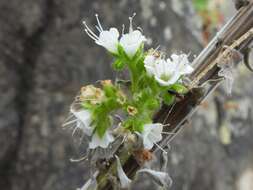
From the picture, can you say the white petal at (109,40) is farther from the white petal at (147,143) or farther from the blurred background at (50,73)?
the blurred background at (50,73)

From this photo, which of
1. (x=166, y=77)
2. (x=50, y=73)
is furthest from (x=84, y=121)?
(x=50, y=73)

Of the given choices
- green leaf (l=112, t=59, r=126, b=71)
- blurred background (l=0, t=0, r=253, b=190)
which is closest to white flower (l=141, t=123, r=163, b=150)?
green leaf (l=112, t=59, r=126, b=71)

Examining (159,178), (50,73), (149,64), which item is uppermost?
(50,73)

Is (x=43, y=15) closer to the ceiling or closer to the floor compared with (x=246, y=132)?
closer to the ceiling

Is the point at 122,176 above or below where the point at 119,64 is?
below

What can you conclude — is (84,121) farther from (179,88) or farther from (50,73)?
(50,73)

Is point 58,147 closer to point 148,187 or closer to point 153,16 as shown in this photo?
point 148,187

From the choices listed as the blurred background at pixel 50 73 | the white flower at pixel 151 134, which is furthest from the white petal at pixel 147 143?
the blurred background at pixel 50 73

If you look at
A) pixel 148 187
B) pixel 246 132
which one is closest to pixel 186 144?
pixel 148 187
